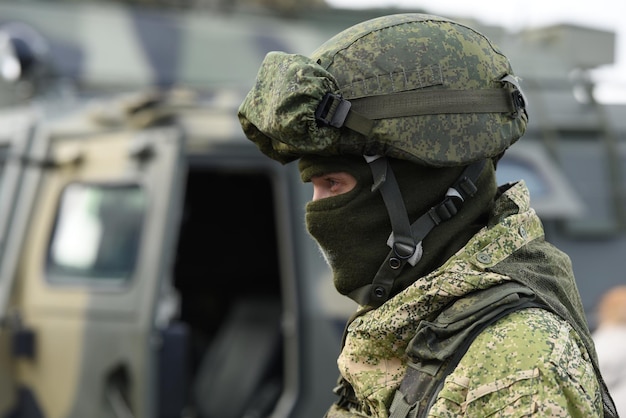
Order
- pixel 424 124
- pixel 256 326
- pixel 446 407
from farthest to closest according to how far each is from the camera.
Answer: pixel 256 326 → pixel 424 124 → pixel 446 407

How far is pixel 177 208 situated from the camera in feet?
13.1

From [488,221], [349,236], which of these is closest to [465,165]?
[488,221]

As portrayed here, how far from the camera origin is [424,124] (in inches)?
67.2

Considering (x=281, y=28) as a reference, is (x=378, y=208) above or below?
above

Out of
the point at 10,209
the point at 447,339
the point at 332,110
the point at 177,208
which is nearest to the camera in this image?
the point at 447,339

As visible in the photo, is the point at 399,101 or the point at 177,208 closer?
the point at 399,101

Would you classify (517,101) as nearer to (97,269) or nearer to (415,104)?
(415,104)

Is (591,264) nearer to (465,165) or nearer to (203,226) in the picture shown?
(203,226)

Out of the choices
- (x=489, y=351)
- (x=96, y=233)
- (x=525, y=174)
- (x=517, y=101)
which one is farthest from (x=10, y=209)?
(x=489, y=351)

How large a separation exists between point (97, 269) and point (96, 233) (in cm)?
16

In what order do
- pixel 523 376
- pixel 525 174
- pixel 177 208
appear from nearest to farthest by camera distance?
pixel 523 376, pixel 177 208, pixel 525 174

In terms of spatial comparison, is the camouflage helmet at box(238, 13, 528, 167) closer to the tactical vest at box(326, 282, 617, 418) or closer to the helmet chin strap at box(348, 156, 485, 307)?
the helmet chin strap at box(348, 156, 485, 307)

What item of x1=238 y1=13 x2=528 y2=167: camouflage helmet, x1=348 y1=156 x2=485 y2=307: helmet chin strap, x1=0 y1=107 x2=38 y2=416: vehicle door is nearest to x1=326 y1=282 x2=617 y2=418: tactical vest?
x1=348 y1=156 x2=485 y2=307: helmet chin strap

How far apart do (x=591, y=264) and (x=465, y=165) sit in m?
3.55
